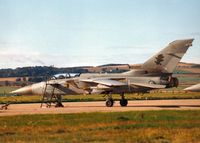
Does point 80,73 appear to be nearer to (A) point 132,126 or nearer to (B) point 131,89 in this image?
(B) point 131,89

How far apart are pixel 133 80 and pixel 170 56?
13.1ft

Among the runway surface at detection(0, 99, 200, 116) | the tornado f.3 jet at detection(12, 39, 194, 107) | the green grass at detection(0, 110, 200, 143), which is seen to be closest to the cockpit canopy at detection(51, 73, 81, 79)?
the tornado f.3 jet at detection(12, 39, 194, 107)

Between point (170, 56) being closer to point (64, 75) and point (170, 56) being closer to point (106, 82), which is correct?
point (106, 82)

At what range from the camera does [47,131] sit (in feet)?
63.0

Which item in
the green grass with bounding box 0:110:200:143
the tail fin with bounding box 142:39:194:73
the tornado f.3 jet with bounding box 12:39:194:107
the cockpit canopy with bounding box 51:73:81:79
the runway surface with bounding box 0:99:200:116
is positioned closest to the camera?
the green grass with bounding box 0:110:200:143

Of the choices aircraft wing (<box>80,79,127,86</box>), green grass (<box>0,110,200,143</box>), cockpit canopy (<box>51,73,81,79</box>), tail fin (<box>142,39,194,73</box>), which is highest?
tail fin (<box>142,39,194,73</box>)

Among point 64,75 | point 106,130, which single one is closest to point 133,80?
point 64,75

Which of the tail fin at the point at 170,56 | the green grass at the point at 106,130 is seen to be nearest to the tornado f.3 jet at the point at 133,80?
the tail fin at the point at 170,56

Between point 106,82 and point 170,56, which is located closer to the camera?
point 170,56

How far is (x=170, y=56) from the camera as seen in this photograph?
35781 millimetres

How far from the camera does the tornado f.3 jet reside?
1407 inches

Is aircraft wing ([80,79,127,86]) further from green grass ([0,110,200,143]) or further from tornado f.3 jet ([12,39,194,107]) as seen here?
green grass ([0,110,200,143])

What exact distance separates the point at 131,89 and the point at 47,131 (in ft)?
63.1

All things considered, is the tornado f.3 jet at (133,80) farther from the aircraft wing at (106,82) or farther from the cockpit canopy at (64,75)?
the cockpit canopy at (64,75)
